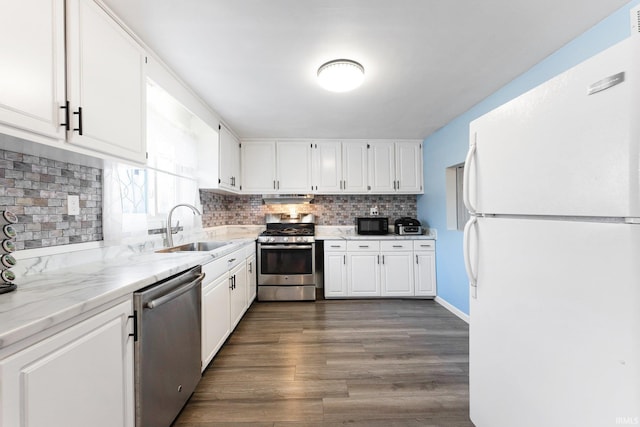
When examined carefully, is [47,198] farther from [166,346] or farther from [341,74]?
[341,74]

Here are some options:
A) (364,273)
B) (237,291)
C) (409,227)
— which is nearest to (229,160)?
(237,291)

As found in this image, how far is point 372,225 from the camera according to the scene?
12.6 ft

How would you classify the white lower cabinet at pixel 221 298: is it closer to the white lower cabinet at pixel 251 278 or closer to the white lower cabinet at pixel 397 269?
the white lower cabinet at pixel 251 278

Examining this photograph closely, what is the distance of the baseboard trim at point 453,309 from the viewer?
2797 millimetres

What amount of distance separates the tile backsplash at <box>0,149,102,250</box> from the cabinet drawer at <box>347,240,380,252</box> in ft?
8.82

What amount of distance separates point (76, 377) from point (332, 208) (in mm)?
3464

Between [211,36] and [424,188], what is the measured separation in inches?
128

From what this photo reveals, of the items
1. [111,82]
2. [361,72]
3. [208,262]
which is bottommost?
[208,262]

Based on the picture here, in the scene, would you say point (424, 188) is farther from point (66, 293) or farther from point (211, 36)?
point (66, 293)

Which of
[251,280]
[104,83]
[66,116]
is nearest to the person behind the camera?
[66,116]

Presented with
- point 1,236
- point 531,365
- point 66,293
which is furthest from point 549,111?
point 1,236

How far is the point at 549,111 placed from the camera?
0.91 m

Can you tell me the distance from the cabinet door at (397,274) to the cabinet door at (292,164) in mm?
1623

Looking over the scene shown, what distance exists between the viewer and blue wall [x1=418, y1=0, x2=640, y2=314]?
4.76 ft
